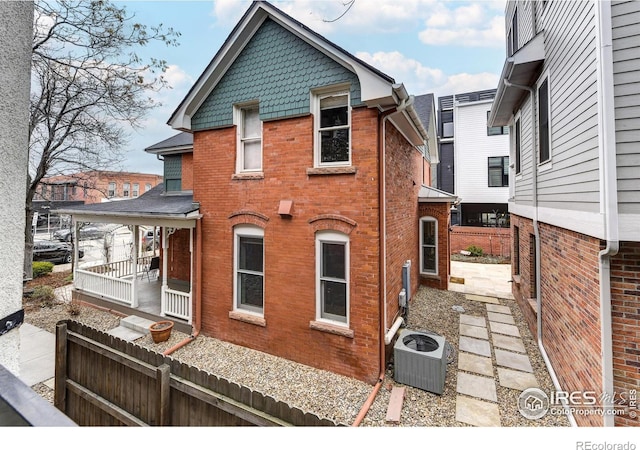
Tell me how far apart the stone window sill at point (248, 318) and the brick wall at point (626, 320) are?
19.4 ft

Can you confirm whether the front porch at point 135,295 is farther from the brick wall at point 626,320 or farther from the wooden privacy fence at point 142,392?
the brick wall at point 626,320

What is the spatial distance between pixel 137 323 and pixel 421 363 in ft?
25.2

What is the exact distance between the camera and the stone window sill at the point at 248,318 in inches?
266

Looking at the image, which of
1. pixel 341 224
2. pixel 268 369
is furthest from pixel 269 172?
pixel 268 369

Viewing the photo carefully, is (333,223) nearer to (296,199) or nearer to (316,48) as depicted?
(296,199)

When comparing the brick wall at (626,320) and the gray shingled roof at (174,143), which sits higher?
the gray shingled roof at (174,143)

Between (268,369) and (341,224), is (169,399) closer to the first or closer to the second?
(268,369)

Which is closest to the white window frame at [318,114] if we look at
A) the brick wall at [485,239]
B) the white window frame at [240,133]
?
the white window frame at [240,133]

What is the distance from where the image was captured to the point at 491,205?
21391mm

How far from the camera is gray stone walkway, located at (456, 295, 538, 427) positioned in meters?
4.74

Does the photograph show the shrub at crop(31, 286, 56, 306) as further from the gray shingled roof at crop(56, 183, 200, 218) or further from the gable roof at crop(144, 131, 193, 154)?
the gable roof at crop(144, 131, 193, 154)

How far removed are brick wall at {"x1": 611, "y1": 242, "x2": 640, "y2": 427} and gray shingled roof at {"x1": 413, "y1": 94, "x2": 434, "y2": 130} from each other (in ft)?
37.6

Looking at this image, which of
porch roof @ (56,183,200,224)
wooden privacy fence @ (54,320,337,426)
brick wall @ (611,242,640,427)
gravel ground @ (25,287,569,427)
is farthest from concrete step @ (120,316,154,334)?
brick wall @ (611,242,640,427)

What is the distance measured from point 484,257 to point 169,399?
62.6ft
